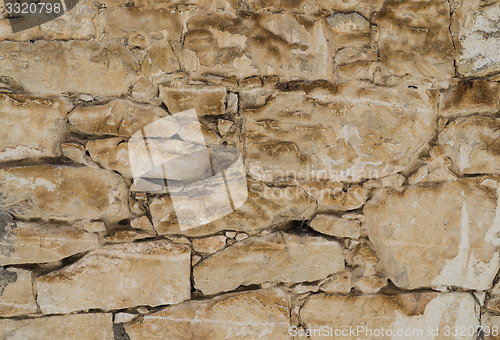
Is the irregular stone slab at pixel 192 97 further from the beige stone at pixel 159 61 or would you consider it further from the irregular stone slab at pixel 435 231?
the irregular stone slab at pixel 435 231

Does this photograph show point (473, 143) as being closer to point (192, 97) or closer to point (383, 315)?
point (383, 315)

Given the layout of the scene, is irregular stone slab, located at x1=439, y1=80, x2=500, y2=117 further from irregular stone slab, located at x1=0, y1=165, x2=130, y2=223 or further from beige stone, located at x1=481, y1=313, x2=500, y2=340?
irregular stone slab, located at x1=0, y1=165, x2=130, y2=223

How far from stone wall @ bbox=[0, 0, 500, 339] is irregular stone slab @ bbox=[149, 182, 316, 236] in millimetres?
11

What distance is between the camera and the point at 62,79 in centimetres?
194

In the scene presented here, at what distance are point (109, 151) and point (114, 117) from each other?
0.52 ft

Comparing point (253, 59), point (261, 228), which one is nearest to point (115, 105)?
point (253, 59)

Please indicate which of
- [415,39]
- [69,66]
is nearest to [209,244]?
[69,66]

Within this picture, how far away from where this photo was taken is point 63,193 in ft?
6.49

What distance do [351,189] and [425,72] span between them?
0.66 metres

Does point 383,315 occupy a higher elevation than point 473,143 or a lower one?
lower

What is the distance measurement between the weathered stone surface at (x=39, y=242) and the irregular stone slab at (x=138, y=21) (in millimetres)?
948

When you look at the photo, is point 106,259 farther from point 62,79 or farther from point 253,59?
point 253,59
